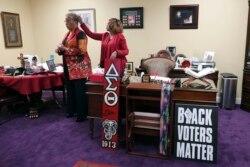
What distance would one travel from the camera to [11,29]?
14.9 ft

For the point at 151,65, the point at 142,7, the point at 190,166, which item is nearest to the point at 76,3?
the point at 142,7

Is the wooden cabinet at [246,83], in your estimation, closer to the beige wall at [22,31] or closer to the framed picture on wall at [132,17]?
the framed picture on wall at [132,17]

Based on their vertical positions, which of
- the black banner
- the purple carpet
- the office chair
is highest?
the office chair

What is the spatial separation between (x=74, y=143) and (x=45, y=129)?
0.64m

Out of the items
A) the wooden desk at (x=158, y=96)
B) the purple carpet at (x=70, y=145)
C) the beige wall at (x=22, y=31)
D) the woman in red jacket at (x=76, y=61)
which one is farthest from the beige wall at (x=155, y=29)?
the wooden desk at (x=158, y=96)

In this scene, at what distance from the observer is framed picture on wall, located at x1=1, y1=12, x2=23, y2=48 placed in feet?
14.4

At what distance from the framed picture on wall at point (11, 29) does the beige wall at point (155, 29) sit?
0.10 metres

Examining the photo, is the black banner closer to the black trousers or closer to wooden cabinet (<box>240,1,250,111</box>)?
the black trousers

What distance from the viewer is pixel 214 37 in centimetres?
410

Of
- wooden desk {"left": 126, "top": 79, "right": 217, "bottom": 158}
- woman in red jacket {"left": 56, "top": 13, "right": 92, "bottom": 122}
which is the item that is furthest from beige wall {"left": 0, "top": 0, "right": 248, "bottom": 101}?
wooden desk {"left": 126, "top": 79, "right": 217, "bottom": 158}

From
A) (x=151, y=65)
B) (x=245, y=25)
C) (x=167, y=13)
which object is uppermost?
(x=167, y=13)

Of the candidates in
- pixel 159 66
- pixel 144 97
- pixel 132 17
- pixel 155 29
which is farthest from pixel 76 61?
pixel 155 29

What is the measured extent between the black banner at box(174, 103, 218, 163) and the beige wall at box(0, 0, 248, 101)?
2216 mm

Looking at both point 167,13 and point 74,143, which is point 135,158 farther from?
point 167,13
